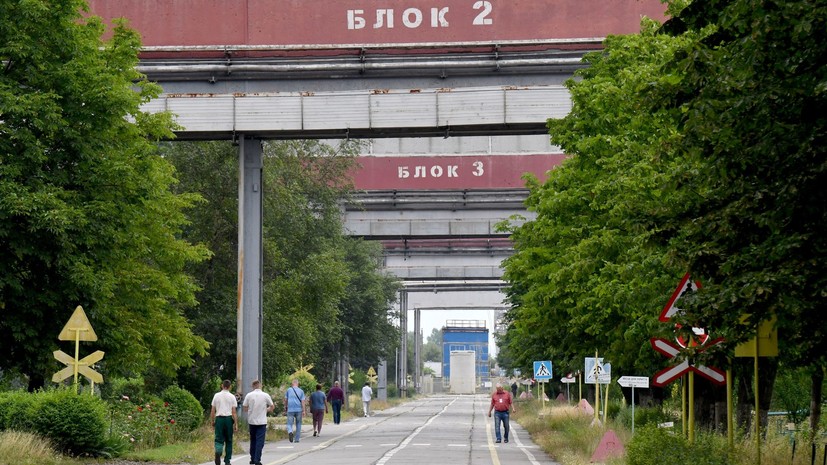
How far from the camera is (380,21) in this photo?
1335 inches

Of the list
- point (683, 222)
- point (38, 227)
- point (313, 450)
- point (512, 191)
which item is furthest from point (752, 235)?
point (512, 191)

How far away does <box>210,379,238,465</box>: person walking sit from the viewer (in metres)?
23.0

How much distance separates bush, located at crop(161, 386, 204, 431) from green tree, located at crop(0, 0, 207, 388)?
496 cm

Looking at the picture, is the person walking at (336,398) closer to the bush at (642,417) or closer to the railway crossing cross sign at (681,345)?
the bush at (642,417)

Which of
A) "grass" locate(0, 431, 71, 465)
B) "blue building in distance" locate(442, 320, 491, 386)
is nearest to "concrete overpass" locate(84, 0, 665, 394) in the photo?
"grass" locate(0, 431, 71, 465)

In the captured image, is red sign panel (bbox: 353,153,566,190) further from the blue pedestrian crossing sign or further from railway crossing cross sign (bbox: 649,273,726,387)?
railway crossing cross sign (bbox: 649,273,726,387)

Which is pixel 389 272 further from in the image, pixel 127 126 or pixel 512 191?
pixel 127 126

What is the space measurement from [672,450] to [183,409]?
803 inches

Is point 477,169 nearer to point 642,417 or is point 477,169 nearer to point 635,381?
point 642,417

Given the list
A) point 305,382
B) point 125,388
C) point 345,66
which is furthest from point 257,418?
point 305,382

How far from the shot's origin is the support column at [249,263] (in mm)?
35656

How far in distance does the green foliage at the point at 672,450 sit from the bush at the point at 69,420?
33.2 ft

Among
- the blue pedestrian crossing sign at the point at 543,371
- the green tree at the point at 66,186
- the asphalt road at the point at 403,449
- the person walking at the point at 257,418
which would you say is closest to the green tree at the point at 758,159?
the person walking at the point at 257,418

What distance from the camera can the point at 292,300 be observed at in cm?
4431
